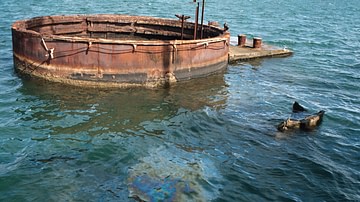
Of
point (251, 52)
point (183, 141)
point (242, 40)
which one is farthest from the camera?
point (242, 40)

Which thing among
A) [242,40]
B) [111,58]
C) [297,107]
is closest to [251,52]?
[242,40]

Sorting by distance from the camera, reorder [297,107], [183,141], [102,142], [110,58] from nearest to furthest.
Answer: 1. [102,142]
2. [183,141]
3. [297,107]
4. [110,58]

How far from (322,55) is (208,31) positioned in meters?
10.5

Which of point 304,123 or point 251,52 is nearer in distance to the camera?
point 304,123

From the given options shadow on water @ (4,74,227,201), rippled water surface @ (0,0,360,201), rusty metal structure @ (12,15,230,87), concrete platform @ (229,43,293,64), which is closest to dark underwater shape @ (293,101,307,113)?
rippled water surface @ (0,0,360,201)

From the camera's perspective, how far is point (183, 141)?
1220 cm

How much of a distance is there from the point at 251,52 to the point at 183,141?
12664mm

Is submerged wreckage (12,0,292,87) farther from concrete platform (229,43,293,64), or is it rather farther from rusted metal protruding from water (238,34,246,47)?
rusted metal protruding from water (238,34,246,47)

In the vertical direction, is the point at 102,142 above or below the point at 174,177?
above

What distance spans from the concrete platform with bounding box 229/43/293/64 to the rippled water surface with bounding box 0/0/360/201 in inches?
88.1

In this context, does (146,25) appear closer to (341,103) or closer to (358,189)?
(341,103)

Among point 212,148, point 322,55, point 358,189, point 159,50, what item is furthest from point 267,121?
point 322,55

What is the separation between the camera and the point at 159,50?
640 inches

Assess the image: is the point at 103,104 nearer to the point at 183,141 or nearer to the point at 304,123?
the point at 183,141
